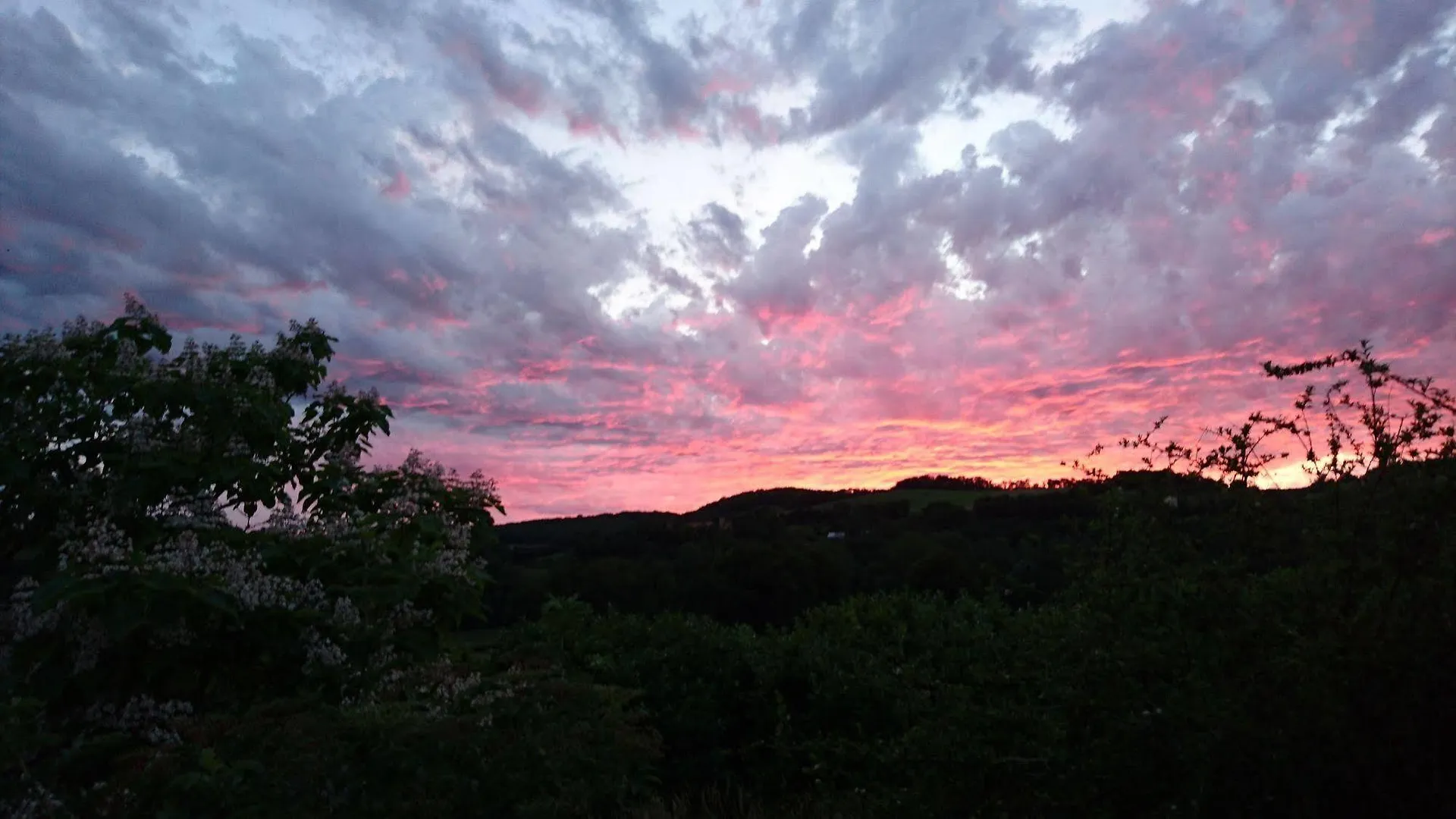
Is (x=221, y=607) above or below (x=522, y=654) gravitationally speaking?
above

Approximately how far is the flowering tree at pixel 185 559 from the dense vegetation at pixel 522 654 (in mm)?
22

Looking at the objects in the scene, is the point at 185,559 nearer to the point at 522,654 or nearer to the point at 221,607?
the point at 221,607

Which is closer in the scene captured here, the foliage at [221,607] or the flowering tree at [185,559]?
the foliage at [221,607]

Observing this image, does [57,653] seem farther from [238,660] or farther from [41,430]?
[41,430]

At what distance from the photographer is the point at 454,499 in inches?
270

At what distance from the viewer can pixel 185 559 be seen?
5.25 meters

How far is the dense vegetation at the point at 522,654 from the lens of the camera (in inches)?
169

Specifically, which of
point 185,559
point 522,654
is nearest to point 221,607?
point 185,559

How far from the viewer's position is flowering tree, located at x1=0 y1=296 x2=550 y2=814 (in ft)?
16.9

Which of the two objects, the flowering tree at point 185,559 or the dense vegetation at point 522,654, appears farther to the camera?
the flowering tree at point 185,559

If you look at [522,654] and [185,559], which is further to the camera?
[522,654]

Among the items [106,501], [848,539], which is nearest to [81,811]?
[106,501]

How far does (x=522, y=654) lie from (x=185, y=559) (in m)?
3.45

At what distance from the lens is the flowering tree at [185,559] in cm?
516
